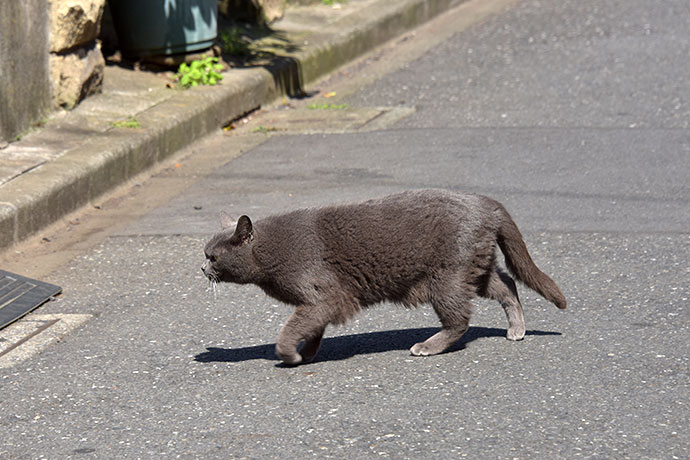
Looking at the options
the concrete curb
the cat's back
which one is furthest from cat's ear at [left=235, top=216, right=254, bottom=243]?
the concrete curb

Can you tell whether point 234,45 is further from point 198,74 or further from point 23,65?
point 23,65

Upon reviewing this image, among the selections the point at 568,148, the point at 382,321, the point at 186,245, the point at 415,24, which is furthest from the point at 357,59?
the point at 382,321

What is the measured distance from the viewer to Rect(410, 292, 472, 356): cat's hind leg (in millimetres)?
4516

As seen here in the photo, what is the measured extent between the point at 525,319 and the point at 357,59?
698 centimetres

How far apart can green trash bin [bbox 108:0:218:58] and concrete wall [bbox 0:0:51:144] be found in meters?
1.22

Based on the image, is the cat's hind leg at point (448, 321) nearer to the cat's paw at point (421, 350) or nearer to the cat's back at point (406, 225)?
the cat's paw at point (421, 350)

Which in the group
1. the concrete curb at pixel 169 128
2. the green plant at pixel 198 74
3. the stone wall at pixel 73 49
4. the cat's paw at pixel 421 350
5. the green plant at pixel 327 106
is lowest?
the cat's paw at pixel 421 350

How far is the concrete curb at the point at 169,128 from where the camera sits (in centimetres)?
656

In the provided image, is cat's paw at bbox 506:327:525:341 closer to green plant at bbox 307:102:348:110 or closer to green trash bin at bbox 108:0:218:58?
green plant at bbox 307:102:348:110

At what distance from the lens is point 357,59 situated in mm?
11516

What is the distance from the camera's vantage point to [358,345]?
4.82 metres

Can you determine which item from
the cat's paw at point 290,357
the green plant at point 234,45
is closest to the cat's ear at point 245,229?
the cat's paw at point 290,357

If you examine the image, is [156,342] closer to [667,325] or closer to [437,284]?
[437,284]

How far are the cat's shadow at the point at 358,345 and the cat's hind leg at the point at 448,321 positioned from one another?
100 millimetres
